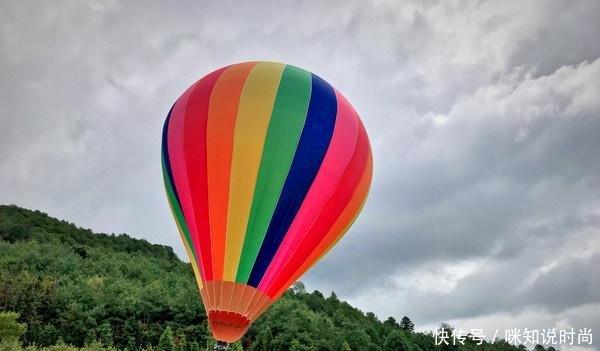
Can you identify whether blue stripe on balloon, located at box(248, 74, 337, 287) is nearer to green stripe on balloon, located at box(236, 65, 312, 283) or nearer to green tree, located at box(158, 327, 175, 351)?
green stripe on balloon, located at box(236, 65, 312, 283)

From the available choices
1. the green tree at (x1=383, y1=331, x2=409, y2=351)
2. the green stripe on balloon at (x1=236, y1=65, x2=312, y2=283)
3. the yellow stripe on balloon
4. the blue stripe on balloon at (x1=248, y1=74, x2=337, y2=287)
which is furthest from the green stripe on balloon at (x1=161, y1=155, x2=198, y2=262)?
the green tree at (x1=383, y1=331, x2=409, y2=351)

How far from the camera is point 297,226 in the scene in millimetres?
11000

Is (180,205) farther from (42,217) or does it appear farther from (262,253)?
(42,217)

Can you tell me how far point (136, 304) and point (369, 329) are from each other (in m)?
19.8

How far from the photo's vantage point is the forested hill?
3522 cm

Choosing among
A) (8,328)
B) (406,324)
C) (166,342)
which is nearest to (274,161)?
(8,328)

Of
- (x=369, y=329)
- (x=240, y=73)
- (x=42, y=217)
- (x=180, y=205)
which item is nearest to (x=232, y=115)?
(x=240, y=73)

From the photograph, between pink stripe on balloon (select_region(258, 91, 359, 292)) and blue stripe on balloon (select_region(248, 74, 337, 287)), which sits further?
pink stripe on balloon (select_region(258, 91, 359, 292))

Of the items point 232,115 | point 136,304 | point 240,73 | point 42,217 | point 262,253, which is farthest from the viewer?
point 42,217

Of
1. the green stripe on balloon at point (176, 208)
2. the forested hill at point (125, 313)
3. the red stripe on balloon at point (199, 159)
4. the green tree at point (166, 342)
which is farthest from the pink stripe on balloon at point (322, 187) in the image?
the green tree at point (166, 342)

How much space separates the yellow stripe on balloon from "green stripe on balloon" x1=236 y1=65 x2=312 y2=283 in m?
0.10

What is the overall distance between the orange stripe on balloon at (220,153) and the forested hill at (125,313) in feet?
65.4

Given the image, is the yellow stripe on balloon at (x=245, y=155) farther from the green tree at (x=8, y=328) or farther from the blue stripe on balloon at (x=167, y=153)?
the green tree at (x=8, y=328)

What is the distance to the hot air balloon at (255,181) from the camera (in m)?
10.5
